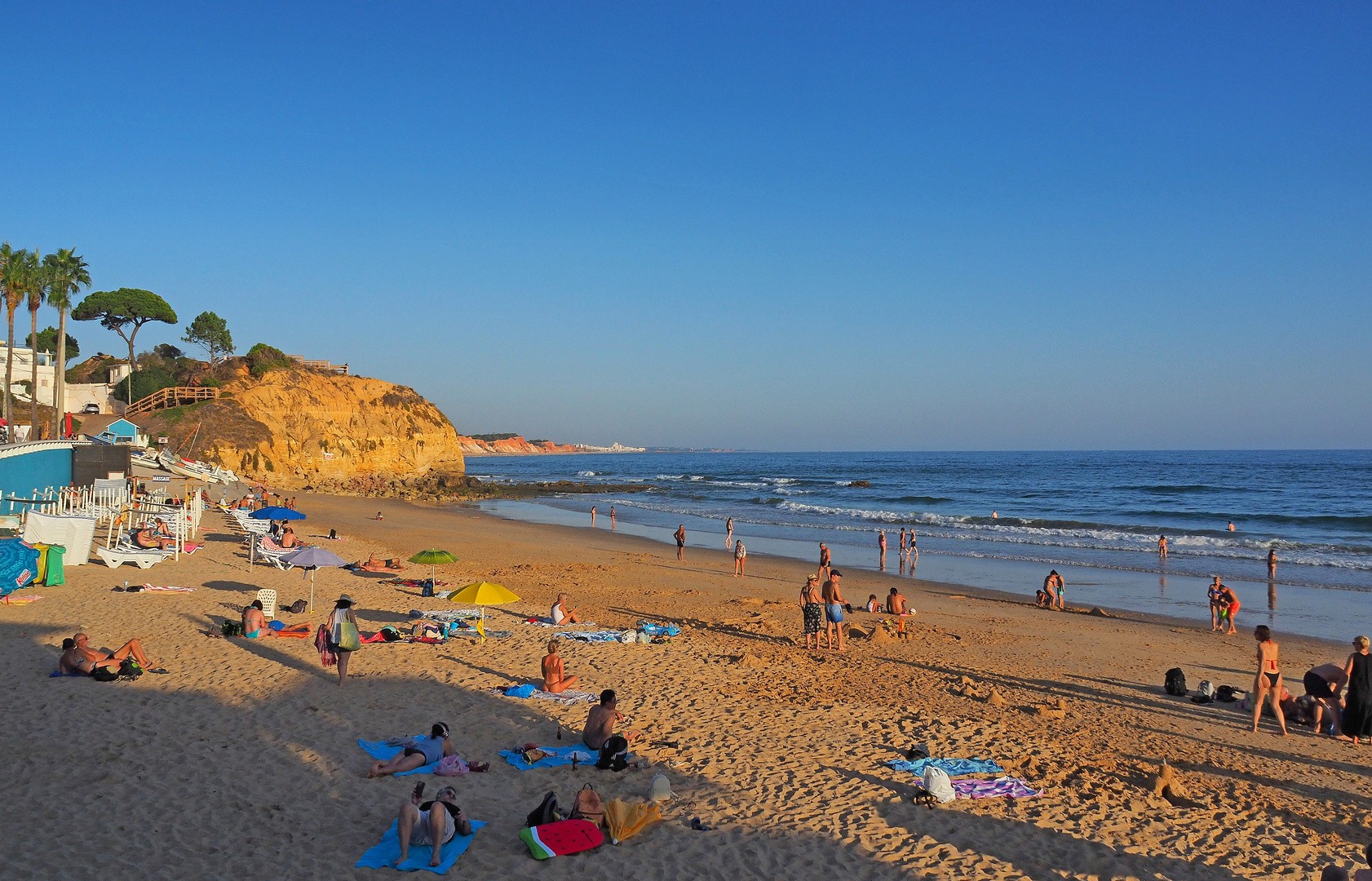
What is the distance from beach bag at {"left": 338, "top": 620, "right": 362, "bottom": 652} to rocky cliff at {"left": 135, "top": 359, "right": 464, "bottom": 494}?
41822mm

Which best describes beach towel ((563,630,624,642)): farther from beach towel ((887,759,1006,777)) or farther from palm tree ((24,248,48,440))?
palm tree ((24,248,48,440))

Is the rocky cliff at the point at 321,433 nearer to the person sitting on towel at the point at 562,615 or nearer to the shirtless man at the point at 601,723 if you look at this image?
the person sitting on towel at the point at 562,615

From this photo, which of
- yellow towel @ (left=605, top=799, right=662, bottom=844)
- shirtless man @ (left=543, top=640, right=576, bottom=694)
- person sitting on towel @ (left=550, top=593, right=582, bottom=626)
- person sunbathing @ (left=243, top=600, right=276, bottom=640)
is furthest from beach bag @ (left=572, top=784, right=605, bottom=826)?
person sunbathing @ (left=243, top=600, right=276, bottom=640)

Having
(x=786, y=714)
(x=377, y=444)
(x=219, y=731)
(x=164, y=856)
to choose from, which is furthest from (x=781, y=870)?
(x=377, y=444)

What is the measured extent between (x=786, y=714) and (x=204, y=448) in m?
47.5

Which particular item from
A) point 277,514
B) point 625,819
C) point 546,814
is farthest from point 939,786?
point 277,514

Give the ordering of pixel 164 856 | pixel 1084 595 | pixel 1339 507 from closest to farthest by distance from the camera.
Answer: pixel 164 856
pixel 1084 595
pixel 1339 507

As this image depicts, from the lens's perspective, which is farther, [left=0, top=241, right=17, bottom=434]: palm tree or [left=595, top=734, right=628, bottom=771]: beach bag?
[left=0, top=241, right=17, bottom=434]: palm tree

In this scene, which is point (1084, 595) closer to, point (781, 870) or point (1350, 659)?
point (1350, 659)

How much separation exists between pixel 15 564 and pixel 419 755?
11349mm

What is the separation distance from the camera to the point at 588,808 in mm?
6742

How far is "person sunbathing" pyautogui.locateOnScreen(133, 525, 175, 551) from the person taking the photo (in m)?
18.2

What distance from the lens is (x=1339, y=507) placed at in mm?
45688

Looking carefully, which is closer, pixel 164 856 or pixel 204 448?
pixel 164 856
